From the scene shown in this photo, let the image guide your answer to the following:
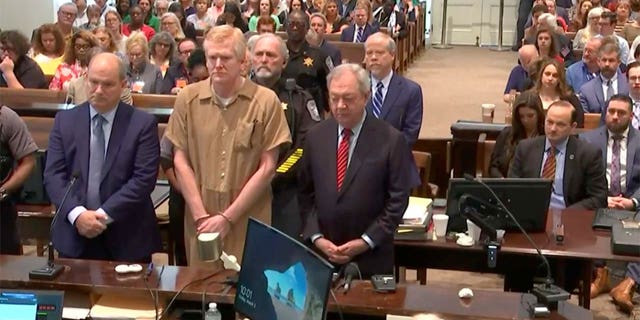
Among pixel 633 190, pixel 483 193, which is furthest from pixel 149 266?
pixel 633 190

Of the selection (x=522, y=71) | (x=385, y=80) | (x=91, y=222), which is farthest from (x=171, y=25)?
(x=91, y=222)

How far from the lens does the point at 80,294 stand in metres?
2.88

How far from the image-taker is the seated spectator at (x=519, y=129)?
4613 millimetres

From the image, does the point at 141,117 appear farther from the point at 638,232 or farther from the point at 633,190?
the point at 633,190

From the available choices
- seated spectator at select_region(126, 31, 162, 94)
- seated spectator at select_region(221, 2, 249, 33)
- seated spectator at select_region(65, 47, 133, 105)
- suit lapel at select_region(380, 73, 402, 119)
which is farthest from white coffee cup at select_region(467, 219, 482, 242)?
seated spectator at select_region(221, 2, 249, 33)

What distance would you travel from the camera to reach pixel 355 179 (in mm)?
3266

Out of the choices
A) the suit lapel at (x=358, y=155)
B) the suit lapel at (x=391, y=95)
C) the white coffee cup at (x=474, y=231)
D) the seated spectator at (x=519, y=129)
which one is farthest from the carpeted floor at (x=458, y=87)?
the suit lapel at (x=358, y=155)

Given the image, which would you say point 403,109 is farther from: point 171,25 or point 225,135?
point 171,25

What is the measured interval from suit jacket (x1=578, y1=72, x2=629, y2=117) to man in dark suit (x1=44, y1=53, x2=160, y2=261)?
3611 mm

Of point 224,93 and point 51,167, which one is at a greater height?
point 224,93

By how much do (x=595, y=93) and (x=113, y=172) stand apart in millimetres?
3816

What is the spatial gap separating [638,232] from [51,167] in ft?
7.36

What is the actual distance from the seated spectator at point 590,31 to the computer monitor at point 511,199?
16.0 feet

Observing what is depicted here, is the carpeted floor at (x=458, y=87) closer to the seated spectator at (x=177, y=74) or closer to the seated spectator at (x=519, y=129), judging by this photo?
the seated spectator at (x=519, y=129)
